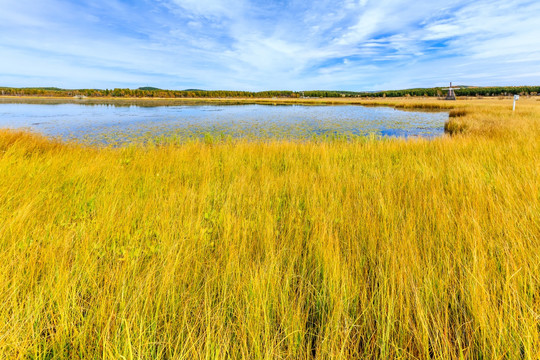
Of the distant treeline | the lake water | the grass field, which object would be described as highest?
the distant treeline

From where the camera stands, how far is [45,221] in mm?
2447

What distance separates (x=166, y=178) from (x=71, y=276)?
8.33 feet

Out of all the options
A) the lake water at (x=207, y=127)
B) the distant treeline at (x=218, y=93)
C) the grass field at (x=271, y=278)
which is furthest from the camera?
the distant treeline at (x=218, y=93)

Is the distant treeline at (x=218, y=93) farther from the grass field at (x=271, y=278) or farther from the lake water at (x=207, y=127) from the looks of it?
the grass field at (x=271, y=278)

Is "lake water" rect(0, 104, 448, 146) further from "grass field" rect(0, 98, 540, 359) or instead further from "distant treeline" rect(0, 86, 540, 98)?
"distant treeline" rect(0, 86, 540, 98)

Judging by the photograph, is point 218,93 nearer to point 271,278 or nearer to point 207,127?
point 207,127

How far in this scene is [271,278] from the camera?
1560 millimetres

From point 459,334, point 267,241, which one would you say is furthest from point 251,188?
point 459,334

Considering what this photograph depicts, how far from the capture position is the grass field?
1216mm

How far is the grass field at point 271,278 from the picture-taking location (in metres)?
1.22

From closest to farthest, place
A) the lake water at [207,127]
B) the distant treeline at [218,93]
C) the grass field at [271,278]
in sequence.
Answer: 1. the grass field at [271,278]
2. the lake water at [207,127]
3. the distant treeline at [218,93]

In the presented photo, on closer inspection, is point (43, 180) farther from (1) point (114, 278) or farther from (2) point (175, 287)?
(2) point (175, 287)

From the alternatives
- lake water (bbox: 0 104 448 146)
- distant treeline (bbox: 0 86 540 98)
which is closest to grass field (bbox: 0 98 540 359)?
lake water (bbox: 0 104 448 146)

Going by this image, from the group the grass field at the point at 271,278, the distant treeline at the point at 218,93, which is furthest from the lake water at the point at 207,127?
the distant treeline at the point at 218,93
